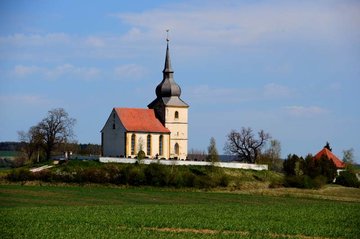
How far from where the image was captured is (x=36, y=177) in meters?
69.2

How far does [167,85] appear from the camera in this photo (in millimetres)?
86938

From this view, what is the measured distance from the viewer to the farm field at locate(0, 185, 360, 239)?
34.0m

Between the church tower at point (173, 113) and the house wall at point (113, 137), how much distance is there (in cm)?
498

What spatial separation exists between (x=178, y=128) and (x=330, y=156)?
20.0 m

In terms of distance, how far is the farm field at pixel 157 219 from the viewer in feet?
111

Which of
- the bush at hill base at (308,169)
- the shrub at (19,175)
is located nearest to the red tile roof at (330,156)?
the bush at hill base at (308,169)

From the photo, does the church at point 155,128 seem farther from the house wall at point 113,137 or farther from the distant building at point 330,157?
the distant building at point 330,157

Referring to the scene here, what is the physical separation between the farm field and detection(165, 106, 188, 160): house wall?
1029 inches

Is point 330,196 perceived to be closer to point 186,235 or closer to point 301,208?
point 301,208

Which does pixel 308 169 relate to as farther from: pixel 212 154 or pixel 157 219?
pixel 157 219

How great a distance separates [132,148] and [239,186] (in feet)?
43.9

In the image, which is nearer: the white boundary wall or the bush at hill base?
the white boundary wall

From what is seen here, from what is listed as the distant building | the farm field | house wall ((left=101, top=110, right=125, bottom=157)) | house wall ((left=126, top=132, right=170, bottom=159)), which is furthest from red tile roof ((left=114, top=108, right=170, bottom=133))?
the farm field

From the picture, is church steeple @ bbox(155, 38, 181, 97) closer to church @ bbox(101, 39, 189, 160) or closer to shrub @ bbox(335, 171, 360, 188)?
church @ bbox(101, 39, 189, 160)
